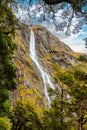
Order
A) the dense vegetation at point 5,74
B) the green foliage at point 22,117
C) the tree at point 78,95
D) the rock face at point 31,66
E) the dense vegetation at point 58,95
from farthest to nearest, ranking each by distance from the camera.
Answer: the rock face at point 31,66, the green foliage at point 22,117, the tree at point 78,95, the dense vegetation at point 58,95, the dense vegetation at point 5,74

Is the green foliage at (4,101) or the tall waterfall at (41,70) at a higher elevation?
the green foliage at (4,101)

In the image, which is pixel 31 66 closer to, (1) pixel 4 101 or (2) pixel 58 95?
(2) pixel 58 95

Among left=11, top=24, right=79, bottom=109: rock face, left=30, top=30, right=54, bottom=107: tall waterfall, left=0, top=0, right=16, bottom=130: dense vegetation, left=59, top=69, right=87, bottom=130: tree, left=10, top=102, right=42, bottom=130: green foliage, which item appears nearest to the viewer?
left=0, top=0, right=16, bottom=130: dense vegetation

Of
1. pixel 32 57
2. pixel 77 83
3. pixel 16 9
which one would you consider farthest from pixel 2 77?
pixel 32 57

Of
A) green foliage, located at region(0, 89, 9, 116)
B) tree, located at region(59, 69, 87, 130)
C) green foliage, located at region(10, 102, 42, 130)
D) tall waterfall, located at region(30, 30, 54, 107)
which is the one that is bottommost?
tall waterfall, located at region(30, 30, 54, 107)

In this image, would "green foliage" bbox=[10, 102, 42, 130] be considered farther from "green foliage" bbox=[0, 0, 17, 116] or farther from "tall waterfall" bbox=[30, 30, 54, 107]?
"tall waterfall" bbox=[30, 30, 54, 107]

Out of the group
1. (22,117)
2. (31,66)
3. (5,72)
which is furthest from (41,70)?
(5,72)

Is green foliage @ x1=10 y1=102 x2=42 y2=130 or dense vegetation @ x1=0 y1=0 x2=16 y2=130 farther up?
dense vegetation @ x1=0 y1=0 x2=16 y2=130

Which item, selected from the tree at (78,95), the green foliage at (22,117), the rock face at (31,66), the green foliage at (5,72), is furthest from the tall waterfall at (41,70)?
the green foliage at (5,72)

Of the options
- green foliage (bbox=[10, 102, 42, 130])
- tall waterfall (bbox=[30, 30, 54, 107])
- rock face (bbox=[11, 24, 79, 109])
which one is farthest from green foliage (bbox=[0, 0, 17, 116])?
tall waterfall (bbox=[30, 30, 54, 107])

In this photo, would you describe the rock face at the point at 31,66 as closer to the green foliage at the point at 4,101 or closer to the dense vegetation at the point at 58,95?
the dense vegetation at the point at 58,95

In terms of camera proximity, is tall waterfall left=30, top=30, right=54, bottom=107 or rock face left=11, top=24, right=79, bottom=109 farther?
tall waterfall left=30, top=30, right=54, bottom=107

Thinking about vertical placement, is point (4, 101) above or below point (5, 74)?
below

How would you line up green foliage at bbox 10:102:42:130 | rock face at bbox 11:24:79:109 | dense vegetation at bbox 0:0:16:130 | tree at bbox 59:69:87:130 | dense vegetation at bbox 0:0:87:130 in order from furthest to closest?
rock face at bbox 11:24:79:109 < green foliage at bbox 10:102:42:130 < tree at bbox 59:69:87:130 < dense vegetation at bbox 0:0:87:130 < dense vegetation at bbox 0:0:16:130
